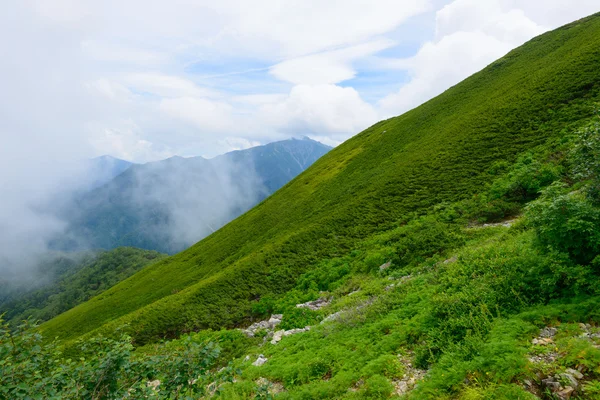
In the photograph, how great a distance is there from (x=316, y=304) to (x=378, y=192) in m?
16.7

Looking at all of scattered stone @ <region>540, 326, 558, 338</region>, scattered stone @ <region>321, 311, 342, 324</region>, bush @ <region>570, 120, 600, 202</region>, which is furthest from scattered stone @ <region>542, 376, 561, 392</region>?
scattered stone @ <region>321, 311, 342, 324</region>

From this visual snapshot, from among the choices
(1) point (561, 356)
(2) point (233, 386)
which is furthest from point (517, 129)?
(2) point (233, 386)

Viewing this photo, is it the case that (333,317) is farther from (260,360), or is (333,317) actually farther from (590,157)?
(590,157)

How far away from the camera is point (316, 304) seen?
63.4 feet

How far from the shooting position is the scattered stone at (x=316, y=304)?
61.0 ft

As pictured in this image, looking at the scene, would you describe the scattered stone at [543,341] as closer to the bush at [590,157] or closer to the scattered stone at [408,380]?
the scattered stone at [408,380]

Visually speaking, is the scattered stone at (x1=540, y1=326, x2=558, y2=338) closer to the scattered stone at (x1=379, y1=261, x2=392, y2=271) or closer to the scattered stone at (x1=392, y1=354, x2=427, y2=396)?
the scattered stone at (x1=392, y1=354, x2=427, y2=396)

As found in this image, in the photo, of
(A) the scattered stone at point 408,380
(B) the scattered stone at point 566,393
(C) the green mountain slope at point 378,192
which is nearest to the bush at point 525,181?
(C) the green mountain slope at point 378,192

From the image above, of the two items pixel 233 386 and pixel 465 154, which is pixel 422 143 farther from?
pixel 233 386

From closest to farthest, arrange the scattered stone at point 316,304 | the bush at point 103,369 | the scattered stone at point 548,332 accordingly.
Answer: the bush at point 103,369, the scattered stone at point 548,332, the scattered stone at point 316,304

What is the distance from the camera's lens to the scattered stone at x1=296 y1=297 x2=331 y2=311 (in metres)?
18.6

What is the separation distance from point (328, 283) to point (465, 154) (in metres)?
20.7

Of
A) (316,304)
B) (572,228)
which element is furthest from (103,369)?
(316,304)

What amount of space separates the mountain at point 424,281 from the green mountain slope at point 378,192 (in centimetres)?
24
